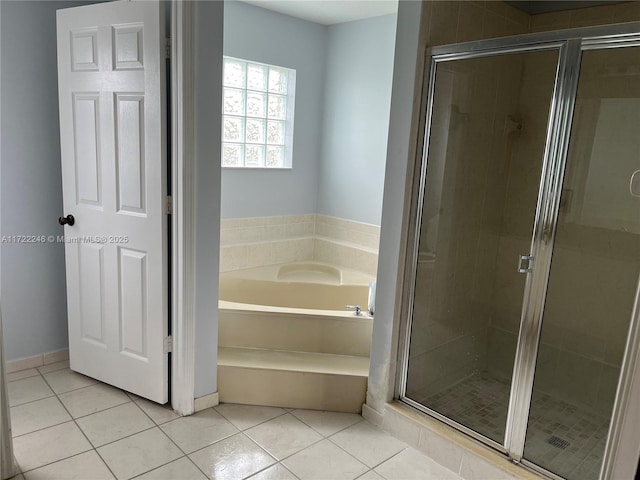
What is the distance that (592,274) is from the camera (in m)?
2.52

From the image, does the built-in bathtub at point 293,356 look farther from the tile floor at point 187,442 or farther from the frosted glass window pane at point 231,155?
the frosted glass window pane at point 231,155

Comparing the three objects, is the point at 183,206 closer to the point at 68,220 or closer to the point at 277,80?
the point at 68,220

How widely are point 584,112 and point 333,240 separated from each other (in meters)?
2.22

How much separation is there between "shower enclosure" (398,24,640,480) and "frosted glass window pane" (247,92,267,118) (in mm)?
1855

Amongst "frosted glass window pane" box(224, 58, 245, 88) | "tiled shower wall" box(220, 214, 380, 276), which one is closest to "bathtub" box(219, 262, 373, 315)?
"tiled shower wall" box(220, 214, 380, 276)

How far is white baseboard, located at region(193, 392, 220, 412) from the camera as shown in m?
2.47

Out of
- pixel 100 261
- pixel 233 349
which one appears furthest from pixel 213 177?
pixel 233 349

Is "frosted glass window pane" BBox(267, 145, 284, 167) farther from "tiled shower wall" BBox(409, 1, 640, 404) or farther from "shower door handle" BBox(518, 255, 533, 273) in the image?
"shower door handle" BBox(518, 255, 533, 273)

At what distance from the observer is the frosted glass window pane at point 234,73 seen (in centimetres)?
358

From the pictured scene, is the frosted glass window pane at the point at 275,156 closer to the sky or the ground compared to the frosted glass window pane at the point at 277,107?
closer to the ground

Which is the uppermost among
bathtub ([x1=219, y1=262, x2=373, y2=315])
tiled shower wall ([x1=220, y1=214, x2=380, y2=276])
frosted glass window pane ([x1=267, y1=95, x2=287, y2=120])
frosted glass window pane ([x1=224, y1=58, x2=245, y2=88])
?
frosted glass window pane ([x1=224, y1=58, x2=245, y2=88])

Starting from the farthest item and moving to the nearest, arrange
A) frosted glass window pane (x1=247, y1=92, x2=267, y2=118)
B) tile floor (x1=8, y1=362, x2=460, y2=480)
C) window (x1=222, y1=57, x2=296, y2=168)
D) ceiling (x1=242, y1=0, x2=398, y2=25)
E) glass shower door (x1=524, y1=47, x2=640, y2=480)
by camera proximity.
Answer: frosted glass window pane (x1=247, y1=92, x2=267, y2=118) → window (x1=222, y1=57, x2=296, y2=168) → ceiling (x1=242, y1=0, x2=398, y2=25) → glass shower door (x1=524, y1=47, x2=640, y2=480) → tile floor (x1=8, y1=362, x2=460, y2=480)

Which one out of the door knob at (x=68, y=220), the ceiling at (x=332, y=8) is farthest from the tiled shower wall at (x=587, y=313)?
the door knob at (x=68, y=220)

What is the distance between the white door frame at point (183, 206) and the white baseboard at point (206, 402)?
3 centimetres
